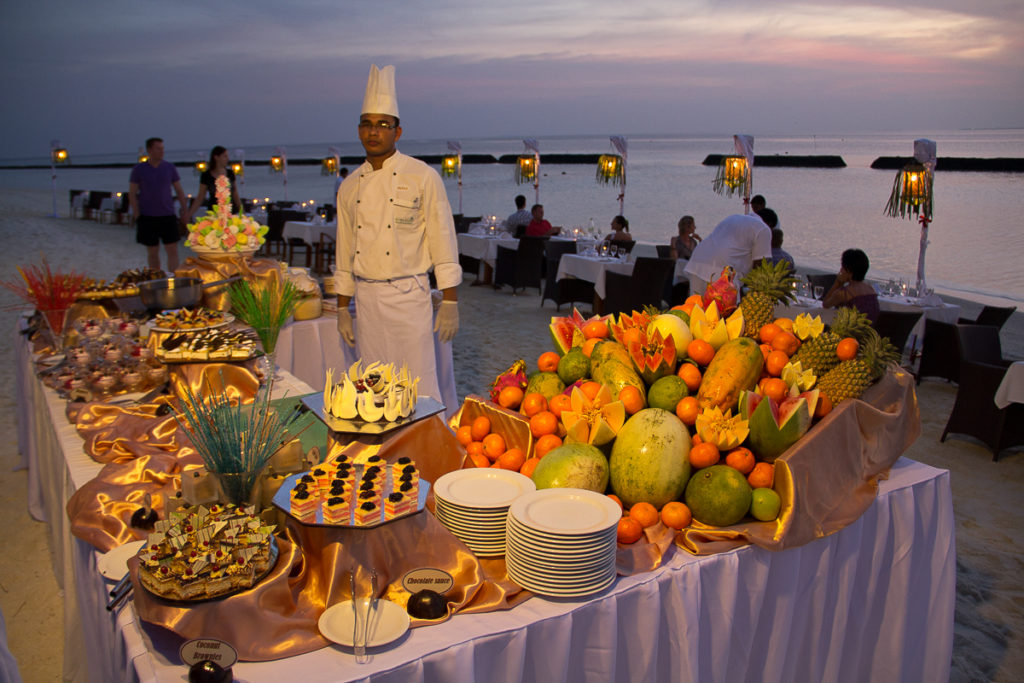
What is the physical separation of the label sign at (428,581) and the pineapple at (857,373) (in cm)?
122

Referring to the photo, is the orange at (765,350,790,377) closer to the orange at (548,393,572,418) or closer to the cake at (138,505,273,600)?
the orange at (548,393,572,418)

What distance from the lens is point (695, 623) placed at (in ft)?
5.35

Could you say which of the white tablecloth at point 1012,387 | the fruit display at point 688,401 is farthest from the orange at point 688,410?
the white tablecloth at point 1012,387

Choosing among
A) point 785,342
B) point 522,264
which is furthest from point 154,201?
point 785,342

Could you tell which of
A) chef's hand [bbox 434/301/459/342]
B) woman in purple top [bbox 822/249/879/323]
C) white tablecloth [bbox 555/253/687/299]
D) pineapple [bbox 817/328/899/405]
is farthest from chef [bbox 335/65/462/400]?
white tablecloth [bbox 555/253/687/299]

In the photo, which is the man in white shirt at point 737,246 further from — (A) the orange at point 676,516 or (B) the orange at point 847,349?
(A) the orange at point 676,516

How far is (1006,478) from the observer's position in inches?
165

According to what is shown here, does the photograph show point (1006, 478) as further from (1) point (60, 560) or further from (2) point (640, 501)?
(1) point (60, 560)

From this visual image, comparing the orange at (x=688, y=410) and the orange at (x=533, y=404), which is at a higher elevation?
the orange at (x=688, y=410)

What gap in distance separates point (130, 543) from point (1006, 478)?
4520mm

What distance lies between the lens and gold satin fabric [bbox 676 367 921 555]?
172 cm

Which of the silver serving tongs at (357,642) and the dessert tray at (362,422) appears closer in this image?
the silver serving tongs at (357,642)

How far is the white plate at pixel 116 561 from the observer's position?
4.90 feet

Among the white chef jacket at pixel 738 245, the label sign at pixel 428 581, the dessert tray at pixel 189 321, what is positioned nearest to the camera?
the label sign at pixel 428 581
